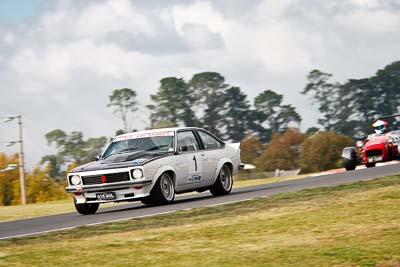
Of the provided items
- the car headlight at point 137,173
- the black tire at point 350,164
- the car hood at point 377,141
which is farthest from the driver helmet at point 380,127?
the car headlight at point 137,173

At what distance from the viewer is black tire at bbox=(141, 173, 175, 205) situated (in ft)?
56.5

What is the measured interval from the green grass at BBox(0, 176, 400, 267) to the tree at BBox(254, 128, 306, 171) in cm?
9437

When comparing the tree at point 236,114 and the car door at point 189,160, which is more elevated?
the tree at point 236,114

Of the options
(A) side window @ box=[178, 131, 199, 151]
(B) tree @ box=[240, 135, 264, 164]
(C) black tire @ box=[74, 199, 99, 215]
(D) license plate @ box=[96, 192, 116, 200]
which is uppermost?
(B) tree @ box=[240, 135, 264, 164]

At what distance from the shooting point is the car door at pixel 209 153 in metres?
18.8

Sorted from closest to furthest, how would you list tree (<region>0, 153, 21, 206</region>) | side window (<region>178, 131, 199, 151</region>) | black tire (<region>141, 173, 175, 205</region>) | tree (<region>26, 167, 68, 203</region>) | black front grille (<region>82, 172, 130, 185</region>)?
1. black front grille (<region>82, 172, 130, 185</region>)
2. black tire (<region>141, 173, 175, 205</region>)
3. side window (<region>178, 131, 199, 151</region>)
4. tree (<region>26, 167, 68, 203</region>)
5. tree (<region>0, 153, 21, 206</region>)

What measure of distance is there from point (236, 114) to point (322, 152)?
145 ft

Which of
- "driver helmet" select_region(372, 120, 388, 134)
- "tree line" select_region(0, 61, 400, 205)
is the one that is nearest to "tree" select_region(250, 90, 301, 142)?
"tree line" select_region(0, 61, 400, 205)

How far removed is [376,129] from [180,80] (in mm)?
122443

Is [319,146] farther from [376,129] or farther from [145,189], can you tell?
[145,189]

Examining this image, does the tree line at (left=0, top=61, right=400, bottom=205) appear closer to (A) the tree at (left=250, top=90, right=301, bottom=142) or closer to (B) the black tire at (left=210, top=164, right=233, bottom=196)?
(A) the tree at (left=250, top=90, right=301, bottom=142)

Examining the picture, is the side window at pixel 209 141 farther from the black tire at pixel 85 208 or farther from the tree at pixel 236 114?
the tree at pixel 236 114

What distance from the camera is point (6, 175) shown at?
101 metres

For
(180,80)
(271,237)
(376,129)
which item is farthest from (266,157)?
(271,237)
